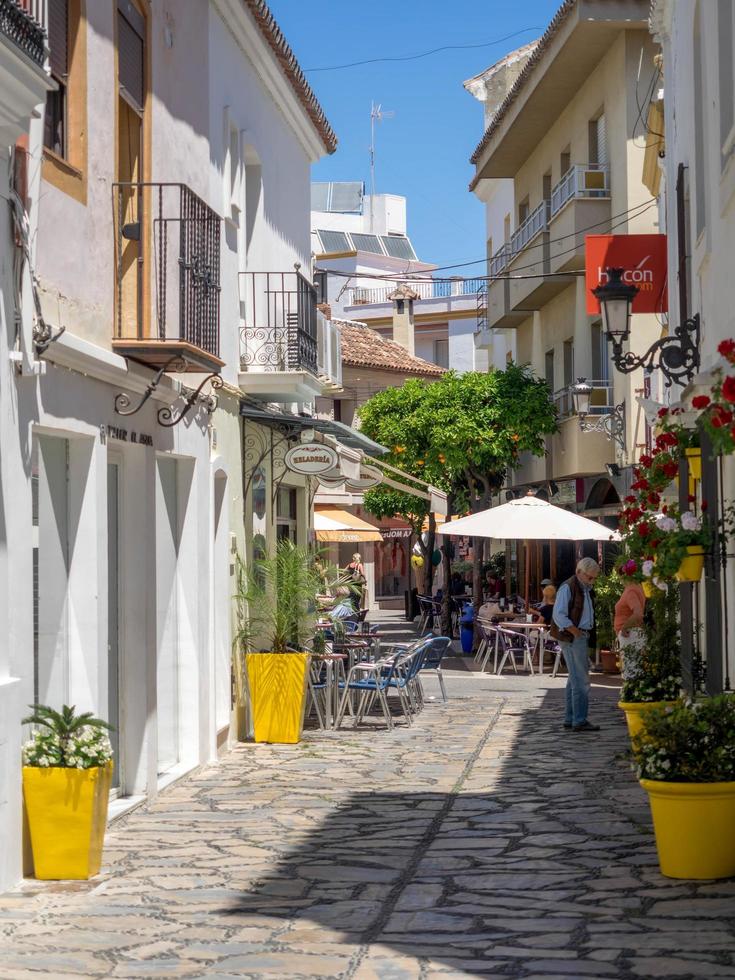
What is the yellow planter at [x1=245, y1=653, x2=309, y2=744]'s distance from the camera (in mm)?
15367

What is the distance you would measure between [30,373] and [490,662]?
1967 centimetres

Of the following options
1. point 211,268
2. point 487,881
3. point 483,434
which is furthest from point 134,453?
point 483,434

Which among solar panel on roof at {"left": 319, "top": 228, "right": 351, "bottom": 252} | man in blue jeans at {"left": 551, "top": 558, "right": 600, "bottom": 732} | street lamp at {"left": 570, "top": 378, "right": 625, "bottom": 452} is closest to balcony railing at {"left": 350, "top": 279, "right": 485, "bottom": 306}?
solar panel on roof at {"left": 319, "top": 228, "right": 351, "bottom": 252}

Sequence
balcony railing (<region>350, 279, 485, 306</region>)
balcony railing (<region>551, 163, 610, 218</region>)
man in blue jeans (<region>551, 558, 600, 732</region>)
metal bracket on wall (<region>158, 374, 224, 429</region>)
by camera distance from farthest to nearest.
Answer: balcony railing (<region>350, 279, 485, 306</region>) → balcony railing (<region>551, 163, 610, 218</region>) → man in blue jeans (<region>551, 558, 600, 732</region>) → metal bracket on wall (<region>158, 374, 224, 429</region>)

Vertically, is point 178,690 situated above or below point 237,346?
below

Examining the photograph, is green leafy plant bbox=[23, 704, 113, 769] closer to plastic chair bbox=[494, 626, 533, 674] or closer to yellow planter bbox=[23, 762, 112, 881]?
yellow planter bbox=[23, 762, 112, 881]

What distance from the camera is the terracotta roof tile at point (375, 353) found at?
5232 centimetres

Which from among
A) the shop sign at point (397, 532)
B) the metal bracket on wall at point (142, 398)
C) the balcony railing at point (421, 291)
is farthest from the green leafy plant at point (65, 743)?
the balcony railing at point (421, 291)

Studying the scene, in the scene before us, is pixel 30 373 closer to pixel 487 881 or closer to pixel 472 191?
pixel 487 881

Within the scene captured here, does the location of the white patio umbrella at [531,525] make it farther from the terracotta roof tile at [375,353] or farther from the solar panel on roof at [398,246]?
the solar panel on roof at [398,246]

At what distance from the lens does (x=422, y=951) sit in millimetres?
7094

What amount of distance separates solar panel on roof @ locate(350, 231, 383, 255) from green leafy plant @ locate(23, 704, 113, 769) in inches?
2360

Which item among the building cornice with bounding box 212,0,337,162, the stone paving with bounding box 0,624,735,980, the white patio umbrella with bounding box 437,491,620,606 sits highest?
the building cornice with bounding box 212,0,337,162

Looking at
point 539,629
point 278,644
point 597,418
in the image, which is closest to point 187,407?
point 278,644
